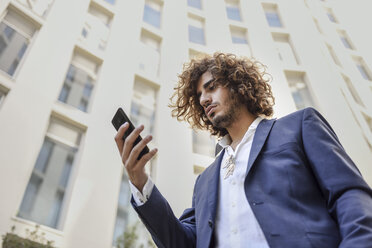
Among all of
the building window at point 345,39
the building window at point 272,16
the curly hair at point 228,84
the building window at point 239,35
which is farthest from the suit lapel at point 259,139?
the building window at point 345,39

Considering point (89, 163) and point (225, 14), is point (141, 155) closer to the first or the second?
point (89, 163)

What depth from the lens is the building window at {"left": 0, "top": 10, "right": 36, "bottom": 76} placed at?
908 cm

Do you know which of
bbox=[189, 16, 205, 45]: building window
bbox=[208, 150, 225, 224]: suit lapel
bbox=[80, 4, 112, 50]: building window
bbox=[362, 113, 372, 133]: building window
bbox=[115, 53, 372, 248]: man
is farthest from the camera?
bbox=[362, 113, 372, 133]: building window

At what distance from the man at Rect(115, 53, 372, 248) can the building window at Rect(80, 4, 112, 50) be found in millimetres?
11118

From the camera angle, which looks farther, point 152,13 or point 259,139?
point 152,13

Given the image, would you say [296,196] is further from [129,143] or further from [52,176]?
[52,176]

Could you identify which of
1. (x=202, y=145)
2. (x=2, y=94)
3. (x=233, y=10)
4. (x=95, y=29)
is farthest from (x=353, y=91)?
(x=2, y=94)

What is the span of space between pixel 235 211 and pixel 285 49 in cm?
1745

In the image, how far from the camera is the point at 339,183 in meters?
1.42

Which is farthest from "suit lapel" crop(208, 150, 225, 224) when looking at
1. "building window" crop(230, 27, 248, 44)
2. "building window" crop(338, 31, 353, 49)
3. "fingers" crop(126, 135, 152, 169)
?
"building window" crop(338, 31, 353, 49)

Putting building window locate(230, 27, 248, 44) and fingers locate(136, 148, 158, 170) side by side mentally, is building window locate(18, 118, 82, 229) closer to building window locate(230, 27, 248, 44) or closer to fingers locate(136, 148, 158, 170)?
fingers locate(136, 148, 158, 170)

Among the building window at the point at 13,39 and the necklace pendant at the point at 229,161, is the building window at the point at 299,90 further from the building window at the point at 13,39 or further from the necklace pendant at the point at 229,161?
the necklace pendant at the point at 229,161

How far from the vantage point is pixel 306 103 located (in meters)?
15.0

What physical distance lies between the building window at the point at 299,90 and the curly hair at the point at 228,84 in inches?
495
